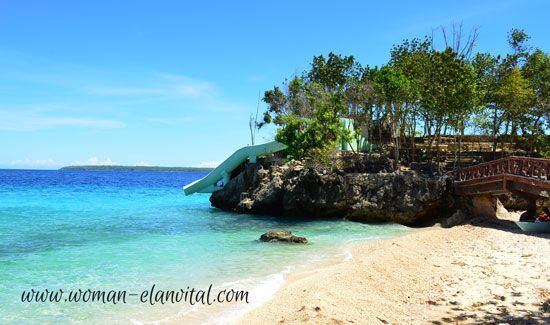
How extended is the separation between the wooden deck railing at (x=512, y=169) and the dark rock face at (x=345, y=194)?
1196 millimetres

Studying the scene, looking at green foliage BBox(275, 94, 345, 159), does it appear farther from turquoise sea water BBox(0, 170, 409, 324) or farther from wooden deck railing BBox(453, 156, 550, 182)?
wooden deck railing BBox(453, 156, 550, 182)

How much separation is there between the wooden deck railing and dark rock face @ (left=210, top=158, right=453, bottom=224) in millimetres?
1196

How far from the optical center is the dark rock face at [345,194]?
2419 cm

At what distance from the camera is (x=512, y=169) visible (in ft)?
66.1

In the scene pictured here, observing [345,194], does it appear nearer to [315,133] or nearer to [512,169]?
[315,133]

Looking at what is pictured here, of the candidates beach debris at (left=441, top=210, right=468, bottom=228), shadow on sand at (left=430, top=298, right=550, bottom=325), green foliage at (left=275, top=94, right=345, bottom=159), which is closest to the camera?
shadow on sand at (left=430, top=298, right=550, bottom=325)

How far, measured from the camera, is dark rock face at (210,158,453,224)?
79.4 feet

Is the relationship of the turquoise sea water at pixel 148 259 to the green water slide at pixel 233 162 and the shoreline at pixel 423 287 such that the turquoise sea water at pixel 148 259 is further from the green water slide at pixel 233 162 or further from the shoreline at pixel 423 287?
the green water slide at pixel 233 162

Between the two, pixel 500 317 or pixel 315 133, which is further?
pixel 315 133

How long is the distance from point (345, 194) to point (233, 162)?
43.5 ft

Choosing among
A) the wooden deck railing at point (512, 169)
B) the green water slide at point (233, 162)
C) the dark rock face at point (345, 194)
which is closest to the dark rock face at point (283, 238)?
the dark rock face at point (345, 194)

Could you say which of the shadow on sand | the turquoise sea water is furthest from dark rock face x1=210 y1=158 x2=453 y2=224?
the shadow on sand

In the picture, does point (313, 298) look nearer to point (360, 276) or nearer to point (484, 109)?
point (360, 276)

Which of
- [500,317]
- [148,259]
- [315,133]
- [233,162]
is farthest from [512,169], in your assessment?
[233,162]
